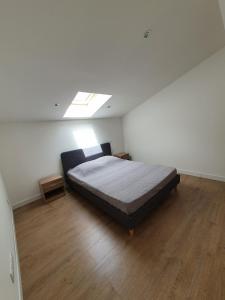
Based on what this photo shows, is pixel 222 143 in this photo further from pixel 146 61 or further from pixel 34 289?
pixel 34 289

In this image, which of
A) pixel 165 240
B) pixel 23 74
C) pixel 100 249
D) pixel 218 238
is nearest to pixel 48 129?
pixel 23 74

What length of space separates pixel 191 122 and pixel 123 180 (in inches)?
84.4

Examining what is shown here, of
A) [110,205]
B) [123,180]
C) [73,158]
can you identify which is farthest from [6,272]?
[73,158]

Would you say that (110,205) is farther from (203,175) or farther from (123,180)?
(203,175)

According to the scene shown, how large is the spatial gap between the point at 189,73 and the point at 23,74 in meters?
3.23

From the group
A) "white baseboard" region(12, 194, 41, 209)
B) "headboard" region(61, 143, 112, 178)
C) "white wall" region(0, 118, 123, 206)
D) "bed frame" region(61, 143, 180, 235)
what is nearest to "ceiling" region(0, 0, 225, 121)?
"white wall" region(0, 118, 123, 206)

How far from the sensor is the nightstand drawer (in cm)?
316

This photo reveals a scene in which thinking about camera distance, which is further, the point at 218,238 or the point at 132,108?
the point at 132,108

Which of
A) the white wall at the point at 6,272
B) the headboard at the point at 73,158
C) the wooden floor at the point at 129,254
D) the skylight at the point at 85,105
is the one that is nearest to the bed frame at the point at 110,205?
the headboard at the point at 73,158

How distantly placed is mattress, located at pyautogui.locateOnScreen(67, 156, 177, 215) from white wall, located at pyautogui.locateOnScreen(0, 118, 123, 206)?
0.71m

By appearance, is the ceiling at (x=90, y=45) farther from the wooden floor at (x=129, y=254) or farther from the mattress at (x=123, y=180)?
the wooden floor at (x=129, y=254)

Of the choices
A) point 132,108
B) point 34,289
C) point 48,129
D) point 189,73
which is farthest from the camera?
point 132,108

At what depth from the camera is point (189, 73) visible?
318 centimetres

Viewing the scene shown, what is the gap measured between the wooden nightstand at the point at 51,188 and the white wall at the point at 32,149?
0.82 feet
